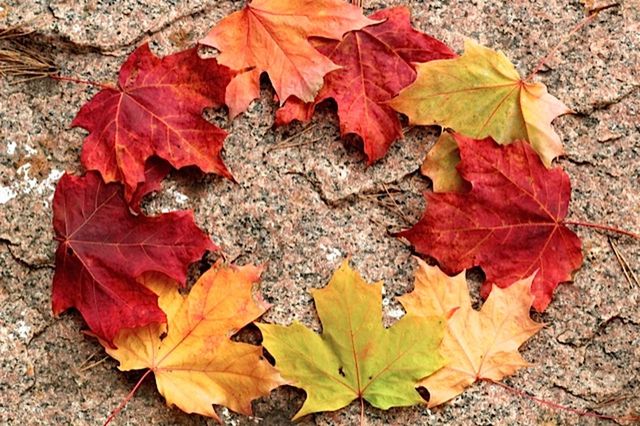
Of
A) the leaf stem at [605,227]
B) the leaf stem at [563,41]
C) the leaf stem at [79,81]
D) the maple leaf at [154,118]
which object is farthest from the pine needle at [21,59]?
the leaf stem at [605,227]

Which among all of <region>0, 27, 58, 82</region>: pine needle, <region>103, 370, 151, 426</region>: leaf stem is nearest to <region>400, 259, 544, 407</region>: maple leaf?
<region>103, 370, 151, 426</region>: leaf stem

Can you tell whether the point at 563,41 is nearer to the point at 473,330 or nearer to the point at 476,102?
the point at 476,102

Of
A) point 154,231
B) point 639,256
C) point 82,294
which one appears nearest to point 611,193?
point 639,256

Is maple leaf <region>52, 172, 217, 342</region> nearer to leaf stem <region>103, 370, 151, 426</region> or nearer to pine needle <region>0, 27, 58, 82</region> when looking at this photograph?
leaf stem <region>103, 370, 151, 426</region>

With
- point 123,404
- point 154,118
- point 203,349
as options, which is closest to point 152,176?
point 154,118

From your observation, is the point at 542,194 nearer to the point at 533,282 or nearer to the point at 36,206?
the point at 533,282
